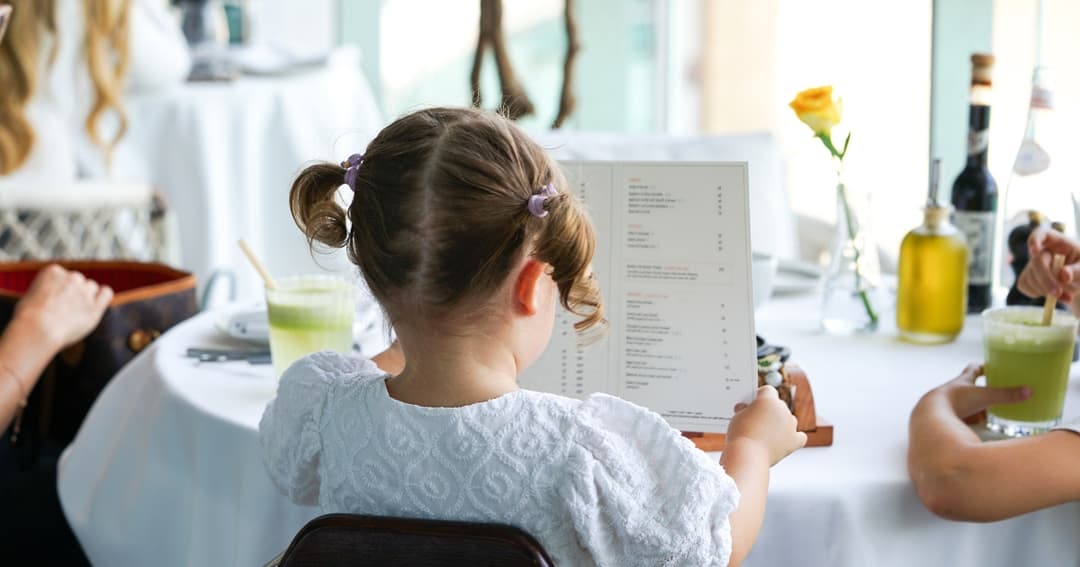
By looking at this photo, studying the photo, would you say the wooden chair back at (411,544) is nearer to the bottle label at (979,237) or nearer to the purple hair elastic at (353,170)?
the purple hair elastic at (353,170)

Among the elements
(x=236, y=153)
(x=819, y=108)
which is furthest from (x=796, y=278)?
(x=236, y=153)

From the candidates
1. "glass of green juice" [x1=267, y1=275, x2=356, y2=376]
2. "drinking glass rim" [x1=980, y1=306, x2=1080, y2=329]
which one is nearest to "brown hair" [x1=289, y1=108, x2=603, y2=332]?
"glass of green juice" [x1=267, y1=275, x2=356, y2=376]

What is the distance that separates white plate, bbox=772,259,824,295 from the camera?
1847 millimetres

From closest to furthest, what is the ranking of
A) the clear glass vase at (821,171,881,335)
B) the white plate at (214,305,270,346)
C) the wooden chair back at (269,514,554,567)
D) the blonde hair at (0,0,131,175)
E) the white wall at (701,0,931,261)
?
the wooden chair back at (269,514,554,567)
the white plate at (214,305,270,346)
the clear glass vase at (821,171,881,335)
the blonde hair at (0,0,131,175)
the white wall at (701,0,931,261)

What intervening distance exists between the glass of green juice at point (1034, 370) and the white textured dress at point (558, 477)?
0.40 meters

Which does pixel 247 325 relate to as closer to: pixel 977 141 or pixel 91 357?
pixel 91 357

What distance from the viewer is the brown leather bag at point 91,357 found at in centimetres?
164

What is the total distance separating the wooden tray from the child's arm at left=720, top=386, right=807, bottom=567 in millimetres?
49

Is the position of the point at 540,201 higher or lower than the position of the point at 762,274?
higher

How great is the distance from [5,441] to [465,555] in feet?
3.93

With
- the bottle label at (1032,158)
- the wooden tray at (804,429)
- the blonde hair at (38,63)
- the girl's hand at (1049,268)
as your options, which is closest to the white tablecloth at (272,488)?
the wooden tray at (804,429)

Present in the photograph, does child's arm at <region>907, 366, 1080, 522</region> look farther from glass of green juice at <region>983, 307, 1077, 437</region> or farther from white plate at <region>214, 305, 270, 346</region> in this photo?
white plate at <region>214, 305, 270, 346</region>

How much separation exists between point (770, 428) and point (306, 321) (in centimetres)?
54

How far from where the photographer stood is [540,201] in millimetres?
881
